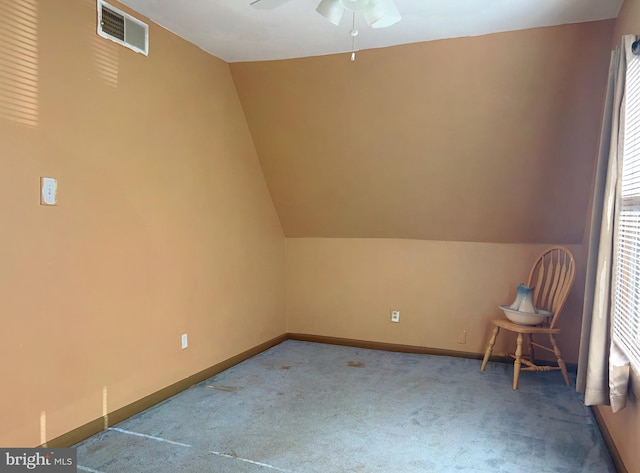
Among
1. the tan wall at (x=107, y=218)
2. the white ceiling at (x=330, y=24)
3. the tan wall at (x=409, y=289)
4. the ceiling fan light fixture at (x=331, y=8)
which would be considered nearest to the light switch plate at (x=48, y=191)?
the tan wall at (x=107, y=218)

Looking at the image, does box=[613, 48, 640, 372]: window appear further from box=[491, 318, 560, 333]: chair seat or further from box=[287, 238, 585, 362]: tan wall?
box=[287, 238, 585, 362]: tan wall

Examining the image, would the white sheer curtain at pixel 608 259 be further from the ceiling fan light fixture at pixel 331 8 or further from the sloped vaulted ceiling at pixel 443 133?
the ceiling fan light fixture at pixel 331 8

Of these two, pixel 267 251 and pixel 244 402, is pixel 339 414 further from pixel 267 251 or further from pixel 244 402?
pixel 267 251

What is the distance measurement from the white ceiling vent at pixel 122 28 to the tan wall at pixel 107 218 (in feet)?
0.16

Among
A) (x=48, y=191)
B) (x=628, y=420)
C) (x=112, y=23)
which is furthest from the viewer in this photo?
(x=112, y=23)

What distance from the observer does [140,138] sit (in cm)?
261

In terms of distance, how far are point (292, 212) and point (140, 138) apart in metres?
1.77

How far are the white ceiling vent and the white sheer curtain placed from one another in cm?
251

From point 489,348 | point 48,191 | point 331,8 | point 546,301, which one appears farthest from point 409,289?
point 48,191

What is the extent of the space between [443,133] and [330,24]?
115 centimetres

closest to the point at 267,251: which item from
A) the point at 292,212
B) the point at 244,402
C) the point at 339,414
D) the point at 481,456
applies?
the point at 292,212

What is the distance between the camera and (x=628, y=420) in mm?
1924

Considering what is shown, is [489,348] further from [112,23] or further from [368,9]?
[112,23]

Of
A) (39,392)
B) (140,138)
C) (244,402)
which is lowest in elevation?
(244,402)
